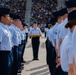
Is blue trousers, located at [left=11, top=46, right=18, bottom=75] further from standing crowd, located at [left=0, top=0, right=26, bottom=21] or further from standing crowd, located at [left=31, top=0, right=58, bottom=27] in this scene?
standing crowd, located at [left=0, top=0, right=26, bottom=21]

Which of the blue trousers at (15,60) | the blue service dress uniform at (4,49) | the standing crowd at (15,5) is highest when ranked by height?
the standing crowd at (15,5)

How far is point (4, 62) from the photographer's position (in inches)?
229

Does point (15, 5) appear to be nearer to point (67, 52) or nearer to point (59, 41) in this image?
point (59, 41)

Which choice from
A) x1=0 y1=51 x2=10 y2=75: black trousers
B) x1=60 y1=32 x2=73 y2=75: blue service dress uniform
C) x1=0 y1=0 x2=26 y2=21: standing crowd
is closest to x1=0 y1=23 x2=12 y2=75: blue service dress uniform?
x1=0 y1=51 x2=10 y2=75: black trousers

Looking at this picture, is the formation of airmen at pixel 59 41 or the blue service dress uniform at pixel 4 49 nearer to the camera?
the formation of airmen at pixel 59 41

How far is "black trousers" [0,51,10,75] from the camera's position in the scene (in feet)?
18.8

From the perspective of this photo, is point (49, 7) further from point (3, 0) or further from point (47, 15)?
point (3, 0)

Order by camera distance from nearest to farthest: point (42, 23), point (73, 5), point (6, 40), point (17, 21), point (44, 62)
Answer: point (73, 5)
point (6, 40)
point (17, 21)
point (44, 62)
point (42, 23)

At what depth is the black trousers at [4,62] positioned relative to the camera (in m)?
5.74

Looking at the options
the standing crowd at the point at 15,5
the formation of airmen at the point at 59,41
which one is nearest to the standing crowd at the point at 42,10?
the standing crowd at the point at 15,5

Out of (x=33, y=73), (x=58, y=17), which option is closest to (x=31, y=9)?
(x=33, y=73)

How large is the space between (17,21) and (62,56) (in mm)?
4943

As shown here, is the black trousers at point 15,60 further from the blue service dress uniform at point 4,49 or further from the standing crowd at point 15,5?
the standing crowd at point 15,5

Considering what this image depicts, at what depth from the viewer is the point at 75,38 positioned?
271 cm
